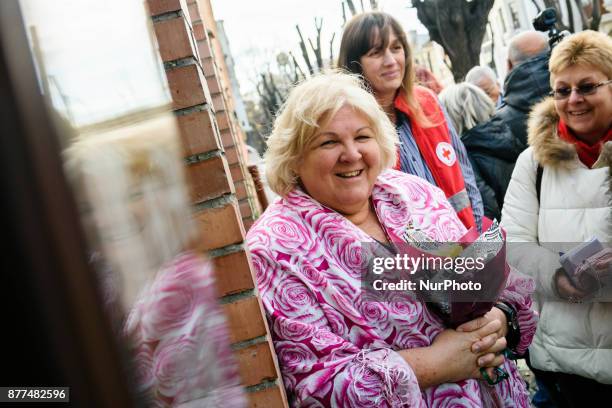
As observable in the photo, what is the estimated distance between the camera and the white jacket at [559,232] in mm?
2432

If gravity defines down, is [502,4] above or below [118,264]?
above

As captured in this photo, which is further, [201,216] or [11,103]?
[201,216]

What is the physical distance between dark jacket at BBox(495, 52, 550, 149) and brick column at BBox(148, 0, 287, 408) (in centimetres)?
263

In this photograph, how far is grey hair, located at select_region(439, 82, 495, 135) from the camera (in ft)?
13.2

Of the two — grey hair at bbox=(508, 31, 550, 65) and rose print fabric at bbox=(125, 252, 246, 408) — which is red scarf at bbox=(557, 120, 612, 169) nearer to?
grey hair at bbox=(508, 31, 550, 65)

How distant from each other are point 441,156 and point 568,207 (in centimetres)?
72

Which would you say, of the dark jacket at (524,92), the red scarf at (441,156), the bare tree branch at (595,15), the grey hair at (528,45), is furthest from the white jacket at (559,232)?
the bare tree branch at (595,15)

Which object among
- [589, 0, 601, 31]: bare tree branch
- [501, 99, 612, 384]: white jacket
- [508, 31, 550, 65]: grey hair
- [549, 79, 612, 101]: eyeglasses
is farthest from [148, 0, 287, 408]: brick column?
[589, 0, 601, 31]: bare tree branch

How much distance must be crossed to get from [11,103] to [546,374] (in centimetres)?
283

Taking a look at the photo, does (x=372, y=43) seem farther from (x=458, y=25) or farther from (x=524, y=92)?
(x=458, y=25)

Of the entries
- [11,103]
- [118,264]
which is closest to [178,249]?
[118,264]

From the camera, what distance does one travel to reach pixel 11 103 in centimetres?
36

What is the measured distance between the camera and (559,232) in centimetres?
253

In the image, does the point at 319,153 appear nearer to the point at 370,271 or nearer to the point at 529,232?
the point at 370,271
